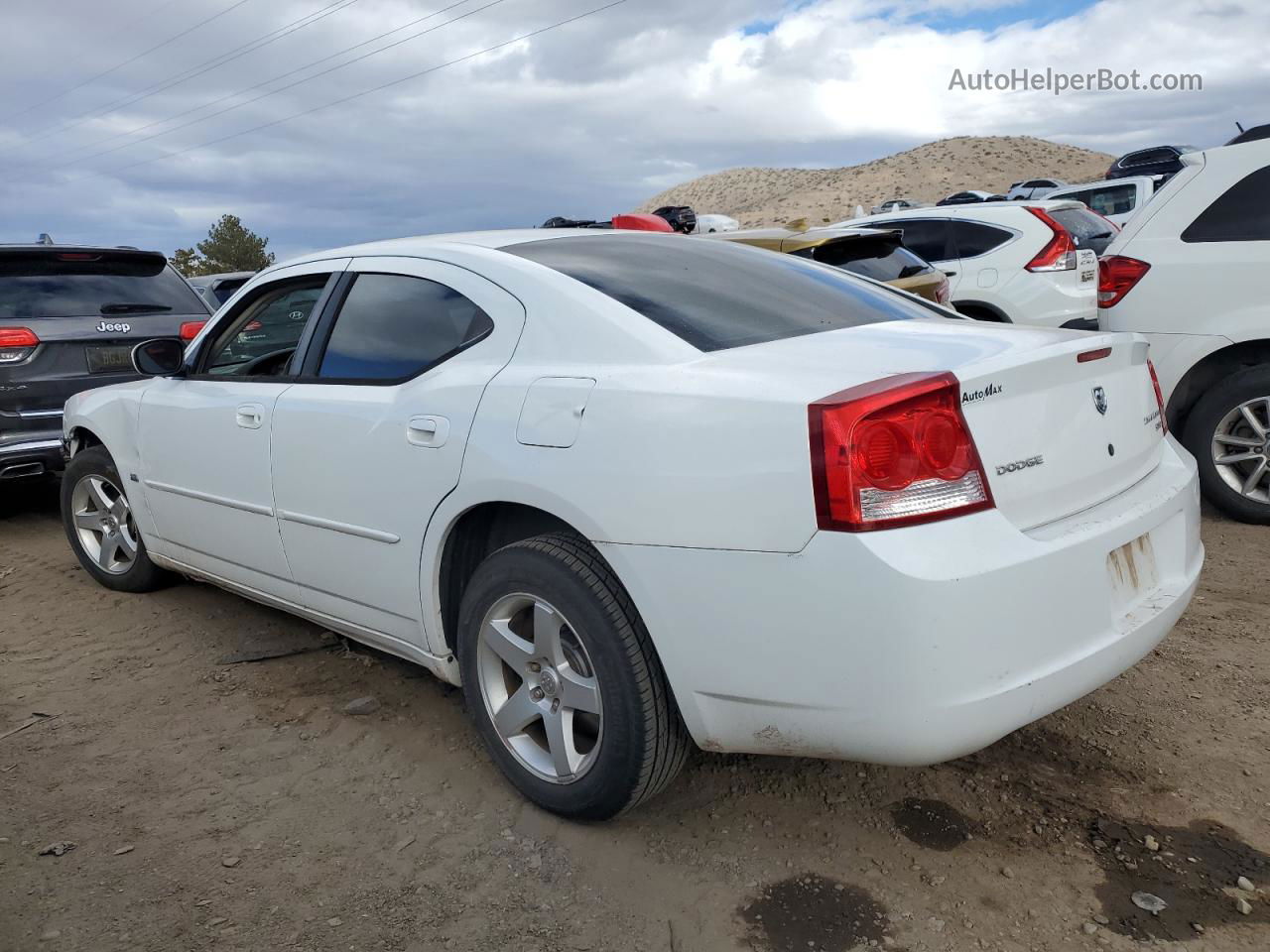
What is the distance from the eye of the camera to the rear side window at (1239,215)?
500 cm

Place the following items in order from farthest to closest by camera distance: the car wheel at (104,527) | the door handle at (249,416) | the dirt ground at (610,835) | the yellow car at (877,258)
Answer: the yellow car at (877,258), the car wheel at (104,527), the door handle at (249,416), the dirt ground at (610,835)

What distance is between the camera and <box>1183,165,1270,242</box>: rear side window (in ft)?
16.4

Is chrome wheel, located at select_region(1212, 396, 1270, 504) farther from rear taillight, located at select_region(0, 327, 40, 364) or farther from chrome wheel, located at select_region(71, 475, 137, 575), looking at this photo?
rear taillight, located at select_region(0, 327, 40, 364)

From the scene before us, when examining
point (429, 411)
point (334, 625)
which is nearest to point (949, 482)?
point (429, 411)

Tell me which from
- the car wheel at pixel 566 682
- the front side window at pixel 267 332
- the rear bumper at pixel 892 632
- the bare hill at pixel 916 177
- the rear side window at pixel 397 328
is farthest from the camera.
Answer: the bare hill at pixel 916 177

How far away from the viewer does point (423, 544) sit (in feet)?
9.50

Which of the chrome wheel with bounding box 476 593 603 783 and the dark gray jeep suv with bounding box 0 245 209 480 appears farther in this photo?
the dark gray jeep suv with bounding box 0 245 209 480

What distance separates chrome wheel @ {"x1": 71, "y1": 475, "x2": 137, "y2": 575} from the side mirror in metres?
0.69

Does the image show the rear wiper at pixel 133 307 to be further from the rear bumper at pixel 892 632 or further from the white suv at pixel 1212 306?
the white suv at pixel 1212 306

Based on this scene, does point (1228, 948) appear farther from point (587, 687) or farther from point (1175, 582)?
point (587, 687)

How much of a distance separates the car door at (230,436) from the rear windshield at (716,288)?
1.02 m

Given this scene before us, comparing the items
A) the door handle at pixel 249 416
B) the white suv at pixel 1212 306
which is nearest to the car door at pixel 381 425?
the door handle at pixel 249 416

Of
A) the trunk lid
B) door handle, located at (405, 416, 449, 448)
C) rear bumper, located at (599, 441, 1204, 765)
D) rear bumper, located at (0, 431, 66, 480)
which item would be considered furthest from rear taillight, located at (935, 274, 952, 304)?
rear bumper, located at (0, 431, 66, 480)

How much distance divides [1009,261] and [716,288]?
18.9ft
